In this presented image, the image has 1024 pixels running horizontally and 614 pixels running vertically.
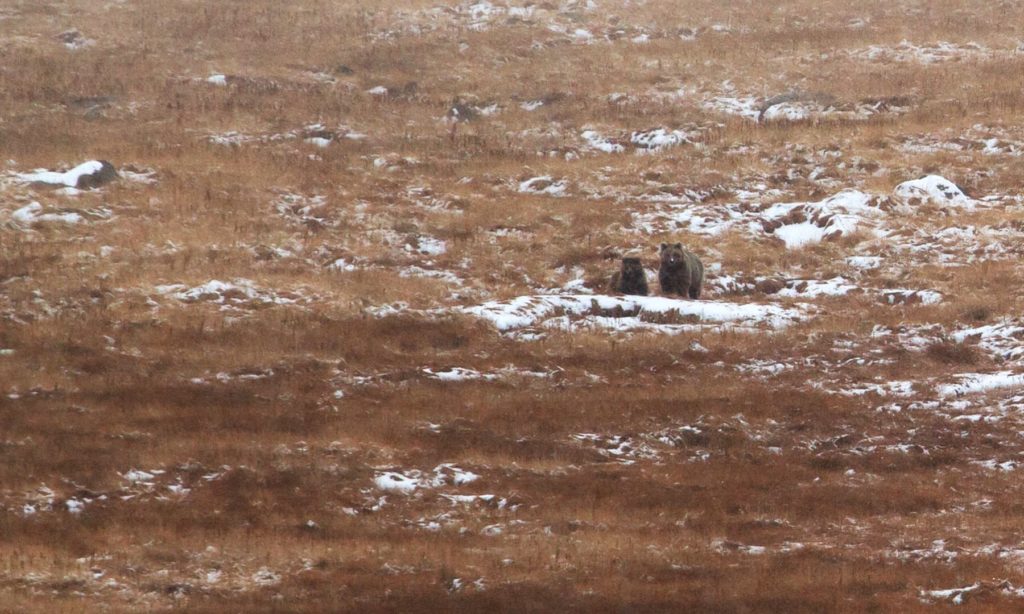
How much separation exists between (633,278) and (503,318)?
3044 mm

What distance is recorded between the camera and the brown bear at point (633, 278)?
2275 centimetres

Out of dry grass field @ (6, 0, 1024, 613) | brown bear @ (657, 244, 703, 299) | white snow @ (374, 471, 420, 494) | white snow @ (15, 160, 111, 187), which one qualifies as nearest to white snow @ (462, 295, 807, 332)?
dry grass field @ (6, 0, 1024, 613)

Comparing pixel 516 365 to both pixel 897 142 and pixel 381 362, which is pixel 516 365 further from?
pixel 897 142

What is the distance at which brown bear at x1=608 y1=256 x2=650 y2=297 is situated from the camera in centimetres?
2275

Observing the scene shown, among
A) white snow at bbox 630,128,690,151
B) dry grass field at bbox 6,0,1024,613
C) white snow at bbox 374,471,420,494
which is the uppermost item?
white snow at bbox 630,128,690,151

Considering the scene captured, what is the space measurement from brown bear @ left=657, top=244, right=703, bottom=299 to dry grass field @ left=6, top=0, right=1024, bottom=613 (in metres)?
0.90

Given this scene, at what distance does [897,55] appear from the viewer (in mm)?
39594

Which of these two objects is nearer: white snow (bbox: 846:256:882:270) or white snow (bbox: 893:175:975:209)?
white snow (bbox: 846:256:882:270)

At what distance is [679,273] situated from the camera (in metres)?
23.0

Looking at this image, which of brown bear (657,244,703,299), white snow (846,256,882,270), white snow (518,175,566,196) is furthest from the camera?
white snow (518,175,566,196)

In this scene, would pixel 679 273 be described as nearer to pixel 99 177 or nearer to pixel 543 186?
pixel 543 186

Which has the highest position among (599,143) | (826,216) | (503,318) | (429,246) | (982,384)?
(599,143)

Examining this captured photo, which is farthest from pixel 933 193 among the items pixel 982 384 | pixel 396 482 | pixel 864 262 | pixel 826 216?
pixel 396 482

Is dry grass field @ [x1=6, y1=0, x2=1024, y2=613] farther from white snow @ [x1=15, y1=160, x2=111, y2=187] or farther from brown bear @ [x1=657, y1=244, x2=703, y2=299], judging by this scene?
brown bear @ [x1=657, y1=244, x2=703, y2=299]
